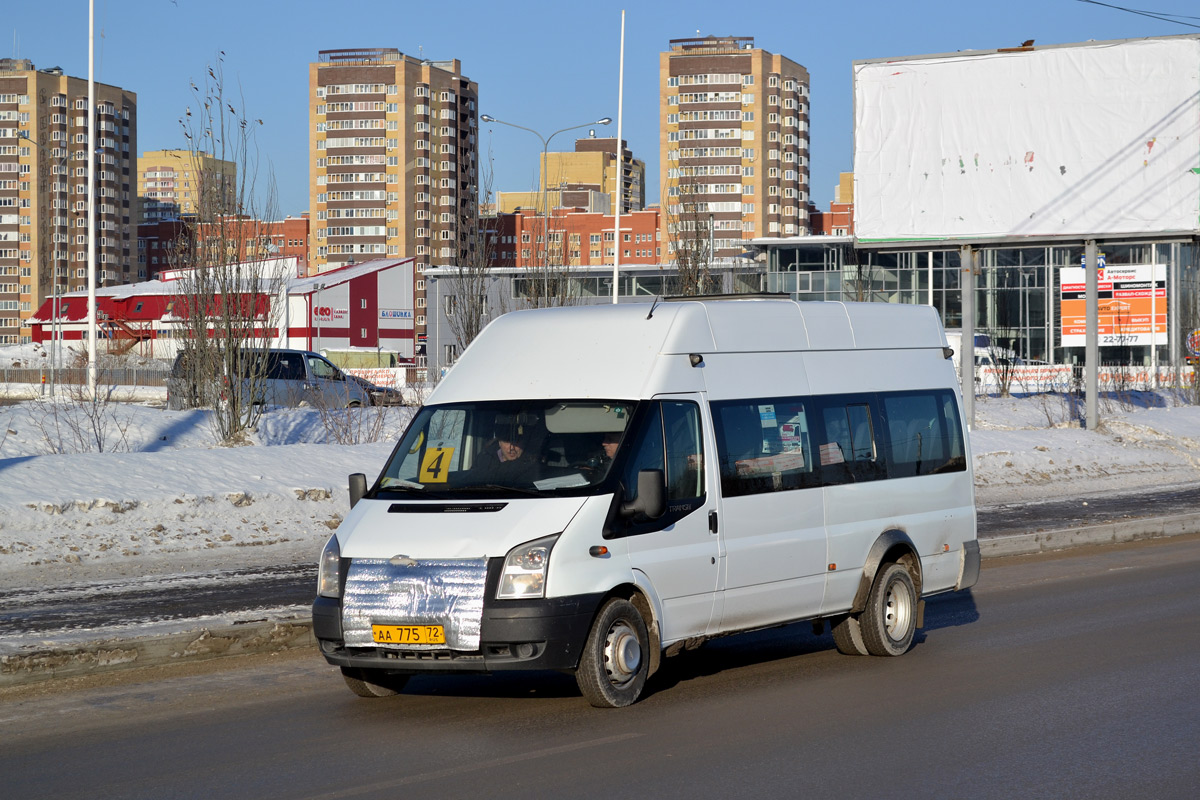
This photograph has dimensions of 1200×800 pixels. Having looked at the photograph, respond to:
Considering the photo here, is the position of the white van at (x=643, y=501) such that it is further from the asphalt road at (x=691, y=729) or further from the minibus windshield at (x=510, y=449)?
the asphalt road at (x=691, y=729)

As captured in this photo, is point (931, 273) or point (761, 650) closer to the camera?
point (761, 650)

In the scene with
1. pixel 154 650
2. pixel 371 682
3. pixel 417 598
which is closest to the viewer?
pixel 417 598

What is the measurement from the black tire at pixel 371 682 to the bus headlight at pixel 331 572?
58 cm

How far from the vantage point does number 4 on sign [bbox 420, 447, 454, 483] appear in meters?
8.17

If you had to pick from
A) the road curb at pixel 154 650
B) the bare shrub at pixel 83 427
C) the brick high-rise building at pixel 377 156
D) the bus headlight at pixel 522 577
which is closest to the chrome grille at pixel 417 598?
the bus headlight at pixel 522 577

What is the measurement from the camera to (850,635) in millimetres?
9711

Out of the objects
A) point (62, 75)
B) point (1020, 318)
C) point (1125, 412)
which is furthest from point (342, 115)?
point (1125, 412)

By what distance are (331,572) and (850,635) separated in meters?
3.81

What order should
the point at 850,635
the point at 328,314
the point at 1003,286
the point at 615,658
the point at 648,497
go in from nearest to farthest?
the point at 648,497, the point at 615,658, the point at 850,635, the point at 1003,286, the point at 328,314

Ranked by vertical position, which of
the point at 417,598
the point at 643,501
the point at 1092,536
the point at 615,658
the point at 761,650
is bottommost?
the point at 761,650

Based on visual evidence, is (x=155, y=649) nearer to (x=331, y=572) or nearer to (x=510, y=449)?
(x=331, y=572)

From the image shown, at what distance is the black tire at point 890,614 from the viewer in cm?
959

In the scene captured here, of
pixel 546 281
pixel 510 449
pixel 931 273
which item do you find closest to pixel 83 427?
pixel 546 281

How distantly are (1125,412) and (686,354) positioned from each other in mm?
28992
